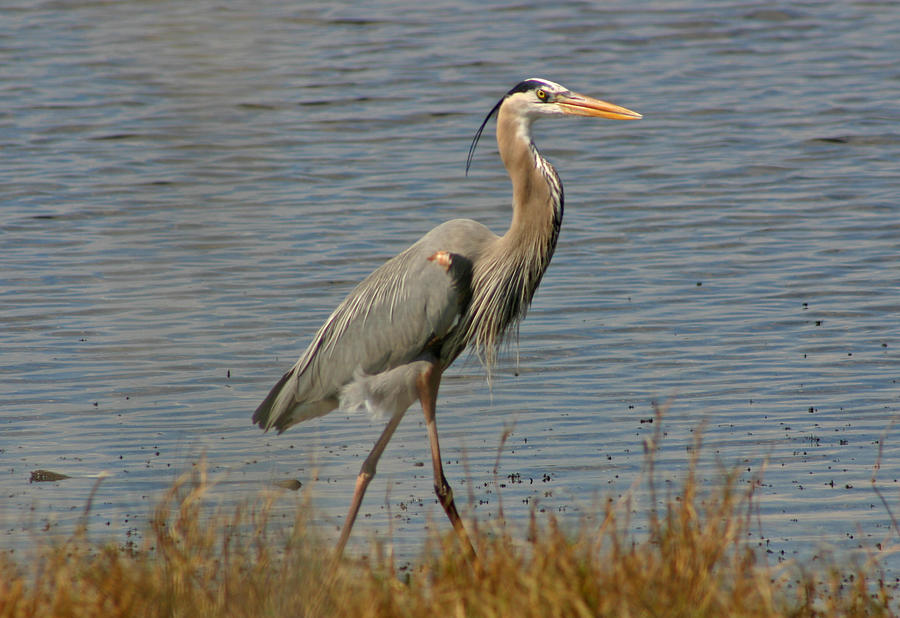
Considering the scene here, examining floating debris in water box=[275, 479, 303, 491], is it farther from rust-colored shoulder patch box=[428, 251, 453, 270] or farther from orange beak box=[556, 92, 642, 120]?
orange beak box=[556, 92, 642, 120]

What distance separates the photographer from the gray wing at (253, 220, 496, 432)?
5586 mm

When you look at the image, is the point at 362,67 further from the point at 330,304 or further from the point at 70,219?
the point at 330,304

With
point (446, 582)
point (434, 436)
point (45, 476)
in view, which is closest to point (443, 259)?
point (434, 436)

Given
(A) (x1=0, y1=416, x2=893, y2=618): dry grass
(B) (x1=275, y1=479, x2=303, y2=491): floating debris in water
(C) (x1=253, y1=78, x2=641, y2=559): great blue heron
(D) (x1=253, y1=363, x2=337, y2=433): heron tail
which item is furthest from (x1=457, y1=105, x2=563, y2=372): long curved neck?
(A) (x1=0, y1=416, x2=893, y2=618): dry grass

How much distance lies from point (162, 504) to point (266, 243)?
256 inches

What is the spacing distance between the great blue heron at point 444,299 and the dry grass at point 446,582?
6.41 ft

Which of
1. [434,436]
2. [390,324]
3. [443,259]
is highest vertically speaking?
[443,259]

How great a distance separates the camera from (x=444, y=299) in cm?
557

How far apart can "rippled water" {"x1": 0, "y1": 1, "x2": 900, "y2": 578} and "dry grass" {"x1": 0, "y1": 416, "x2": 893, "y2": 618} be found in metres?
0.34

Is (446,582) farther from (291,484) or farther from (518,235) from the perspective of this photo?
(291,484)

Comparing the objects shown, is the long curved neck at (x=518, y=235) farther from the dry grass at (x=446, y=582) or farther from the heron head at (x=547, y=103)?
the dry grass at (x=446, y=582)

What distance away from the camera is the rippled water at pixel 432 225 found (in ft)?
7.60

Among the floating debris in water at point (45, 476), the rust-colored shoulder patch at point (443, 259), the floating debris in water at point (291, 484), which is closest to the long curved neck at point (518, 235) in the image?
the rust-colored shoulder patch at point (443, 259)

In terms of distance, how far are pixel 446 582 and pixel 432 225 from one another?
7.29 m
